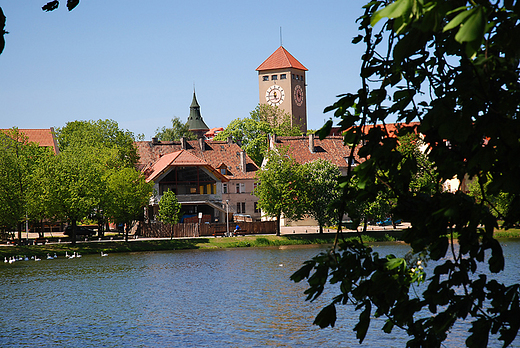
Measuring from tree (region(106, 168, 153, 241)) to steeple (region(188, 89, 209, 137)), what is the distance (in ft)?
383

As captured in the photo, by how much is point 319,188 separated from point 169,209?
16.3 meters

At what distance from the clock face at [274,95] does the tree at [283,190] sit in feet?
198

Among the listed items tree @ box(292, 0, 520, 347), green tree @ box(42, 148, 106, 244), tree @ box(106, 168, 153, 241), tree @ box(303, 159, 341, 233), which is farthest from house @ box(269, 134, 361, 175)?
tree @ box(292, 0, 520, 347)

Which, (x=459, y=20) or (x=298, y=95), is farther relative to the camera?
(x=298, y=95)

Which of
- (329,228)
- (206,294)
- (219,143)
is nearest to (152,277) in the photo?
(206,294)

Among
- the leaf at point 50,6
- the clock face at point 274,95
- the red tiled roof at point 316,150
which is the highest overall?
the clock face at point 274,95

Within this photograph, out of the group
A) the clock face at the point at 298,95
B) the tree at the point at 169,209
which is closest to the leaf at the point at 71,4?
the tree at the point at 169,209

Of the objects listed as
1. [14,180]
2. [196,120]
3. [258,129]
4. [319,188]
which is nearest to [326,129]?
[14,180]

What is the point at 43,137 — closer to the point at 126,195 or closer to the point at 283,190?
the point at 126,195

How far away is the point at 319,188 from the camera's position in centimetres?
6109

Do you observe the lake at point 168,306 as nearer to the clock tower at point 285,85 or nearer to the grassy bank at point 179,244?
the grassy bank at point 179,244

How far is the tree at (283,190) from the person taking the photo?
200ft

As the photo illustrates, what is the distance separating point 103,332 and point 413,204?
2210cm

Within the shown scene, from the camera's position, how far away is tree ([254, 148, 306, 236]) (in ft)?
200
